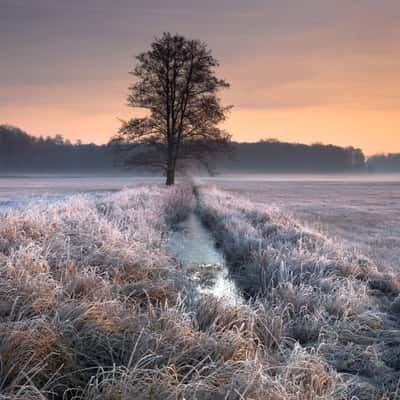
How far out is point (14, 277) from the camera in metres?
4.48

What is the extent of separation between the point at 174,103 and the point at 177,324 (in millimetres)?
25952

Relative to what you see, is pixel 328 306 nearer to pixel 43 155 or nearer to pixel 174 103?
pixel 174 103

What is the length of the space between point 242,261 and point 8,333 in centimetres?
533

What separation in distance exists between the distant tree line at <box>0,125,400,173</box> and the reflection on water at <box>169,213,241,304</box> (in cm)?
7463

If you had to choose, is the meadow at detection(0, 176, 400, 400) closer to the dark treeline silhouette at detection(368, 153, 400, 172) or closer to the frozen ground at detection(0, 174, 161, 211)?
the frozen ground at detection(0, 174, 161, 211)

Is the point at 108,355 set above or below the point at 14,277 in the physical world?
below

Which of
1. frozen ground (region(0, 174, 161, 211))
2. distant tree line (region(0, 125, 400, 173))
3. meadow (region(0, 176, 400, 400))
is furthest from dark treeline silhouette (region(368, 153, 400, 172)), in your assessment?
meadow (region(0, 176, 400, 400))

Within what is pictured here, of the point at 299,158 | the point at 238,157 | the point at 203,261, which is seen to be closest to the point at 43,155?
the point at 238,157

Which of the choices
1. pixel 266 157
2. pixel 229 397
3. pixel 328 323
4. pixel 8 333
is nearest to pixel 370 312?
pixel 328 323

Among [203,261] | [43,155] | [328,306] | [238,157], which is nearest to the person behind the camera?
[328,306]

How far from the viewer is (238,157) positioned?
81.5 m

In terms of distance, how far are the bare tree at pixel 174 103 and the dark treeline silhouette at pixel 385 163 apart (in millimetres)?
125828

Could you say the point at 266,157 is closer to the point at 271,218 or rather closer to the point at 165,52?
the point at 165,52

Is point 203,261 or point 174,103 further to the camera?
point 174,103
